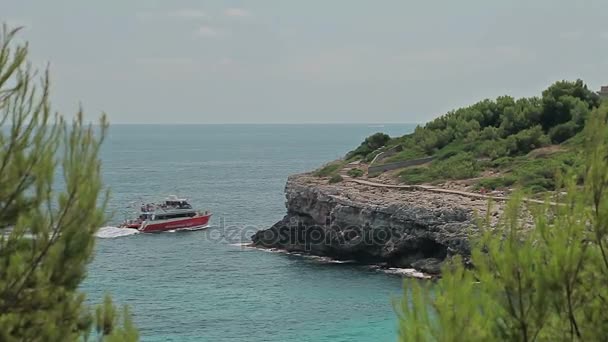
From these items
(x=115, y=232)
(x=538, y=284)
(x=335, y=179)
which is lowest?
(x=115, y=232)

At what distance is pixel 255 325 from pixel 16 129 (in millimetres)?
23234

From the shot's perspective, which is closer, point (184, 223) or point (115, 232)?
point (115, 232)

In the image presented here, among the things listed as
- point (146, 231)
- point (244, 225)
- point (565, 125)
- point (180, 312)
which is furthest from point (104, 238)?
point (565, 125)

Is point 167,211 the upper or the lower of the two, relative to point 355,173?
lower

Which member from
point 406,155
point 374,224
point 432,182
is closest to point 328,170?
point 406,155

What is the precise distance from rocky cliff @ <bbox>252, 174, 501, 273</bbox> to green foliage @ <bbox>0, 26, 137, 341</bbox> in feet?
90.1

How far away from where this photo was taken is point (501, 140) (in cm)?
4909

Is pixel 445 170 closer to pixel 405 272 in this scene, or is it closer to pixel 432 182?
pixel 432 182

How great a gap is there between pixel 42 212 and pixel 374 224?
32836 mm

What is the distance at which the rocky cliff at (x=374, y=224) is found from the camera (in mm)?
35781

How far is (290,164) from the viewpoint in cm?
11350

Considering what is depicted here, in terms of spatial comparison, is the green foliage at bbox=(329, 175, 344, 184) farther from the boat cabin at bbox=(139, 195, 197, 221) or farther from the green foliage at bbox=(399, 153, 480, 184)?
the boat cabin at bbox=(139, 195, 197, 221)

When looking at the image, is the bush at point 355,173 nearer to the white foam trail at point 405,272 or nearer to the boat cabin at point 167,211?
the white foam trail at point 405,272

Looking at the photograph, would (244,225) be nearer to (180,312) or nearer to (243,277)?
(243,277)
